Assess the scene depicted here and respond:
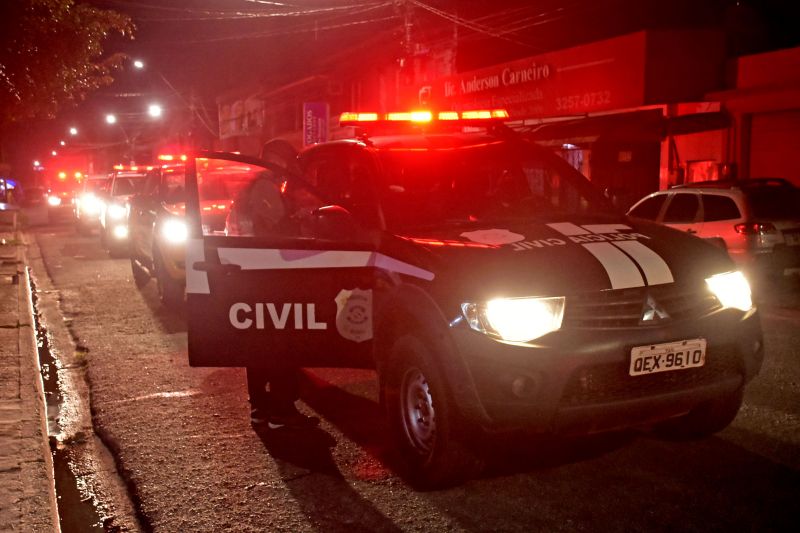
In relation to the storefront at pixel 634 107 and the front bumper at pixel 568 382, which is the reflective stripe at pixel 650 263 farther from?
the storefront at pixel 634 107

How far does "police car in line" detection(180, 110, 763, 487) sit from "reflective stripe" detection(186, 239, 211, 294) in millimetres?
13

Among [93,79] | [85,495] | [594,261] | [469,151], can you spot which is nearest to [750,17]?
[93,79]

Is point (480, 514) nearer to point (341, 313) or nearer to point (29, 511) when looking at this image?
point (341, 313)

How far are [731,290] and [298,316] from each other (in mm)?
2403

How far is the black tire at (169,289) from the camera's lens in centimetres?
1013

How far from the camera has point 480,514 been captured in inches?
157

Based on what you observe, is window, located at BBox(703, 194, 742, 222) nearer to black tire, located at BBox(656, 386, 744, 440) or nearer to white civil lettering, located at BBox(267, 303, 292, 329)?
black tire, located at BBox(656, 386, 744, 440)

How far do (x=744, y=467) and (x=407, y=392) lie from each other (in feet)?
6.27

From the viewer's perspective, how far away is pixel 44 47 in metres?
12.3

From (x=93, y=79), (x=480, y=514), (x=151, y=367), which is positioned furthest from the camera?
(x=93, y=79)

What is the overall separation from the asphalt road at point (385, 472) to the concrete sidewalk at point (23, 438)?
1.48 ft

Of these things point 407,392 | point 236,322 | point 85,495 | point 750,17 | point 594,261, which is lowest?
point 85,495

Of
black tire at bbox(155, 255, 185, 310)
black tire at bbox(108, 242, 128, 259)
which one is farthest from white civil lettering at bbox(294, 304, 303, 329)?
black tire at bbox(108, 242, 128, 259)

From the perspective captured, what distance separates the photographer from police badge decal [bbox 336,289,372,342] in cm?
464
